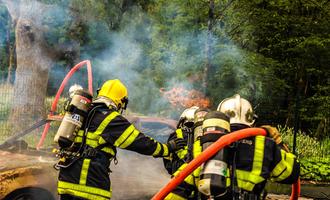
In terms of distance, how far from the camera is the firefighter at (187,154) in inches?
137

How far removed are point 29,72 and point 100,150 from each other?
26.8 feet

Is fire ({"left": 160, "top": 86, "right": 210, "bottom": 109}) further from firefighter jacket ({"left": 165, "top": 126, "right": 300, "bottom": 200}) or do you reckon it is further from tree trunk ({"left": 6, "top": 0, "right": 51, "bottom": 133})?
firefighter jacket ({"left": 165, "top": 126, "right": 300, "bottom": 200})

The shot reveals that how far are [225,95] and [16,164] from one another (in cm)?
839

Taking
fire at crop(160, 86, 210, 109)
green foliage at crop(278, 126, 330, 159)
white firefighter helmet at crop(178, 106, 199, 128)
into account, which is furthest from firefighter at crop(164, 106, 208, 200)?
fire at crop(160, 86, 210, 109)

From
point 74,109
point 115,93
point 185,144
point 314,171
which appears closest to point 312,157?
point 314,171

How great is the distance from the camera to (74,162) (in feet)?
13.3

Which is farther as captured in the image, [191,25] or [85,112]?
[191,25]

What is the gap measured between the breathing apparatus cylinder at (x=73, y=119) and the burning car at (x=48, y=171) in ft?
3.43

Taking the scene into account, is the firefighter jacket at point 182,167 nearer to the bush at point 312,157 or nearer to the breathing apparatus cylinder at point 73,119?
the breathing apparatus cylinder at point 73,119

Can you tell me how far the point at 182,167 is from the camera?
3.68 metres

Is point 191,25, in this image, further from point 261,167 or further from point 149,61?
point 261,167

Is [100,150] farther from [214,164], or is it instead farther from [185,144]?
[214,164]

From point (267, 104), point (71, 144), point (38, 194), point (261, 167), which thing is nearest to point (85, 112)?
point (71, 144)

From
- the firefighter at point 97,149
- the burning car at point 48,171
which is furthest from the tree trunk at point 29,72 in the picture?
the firefighter at point 97,149
